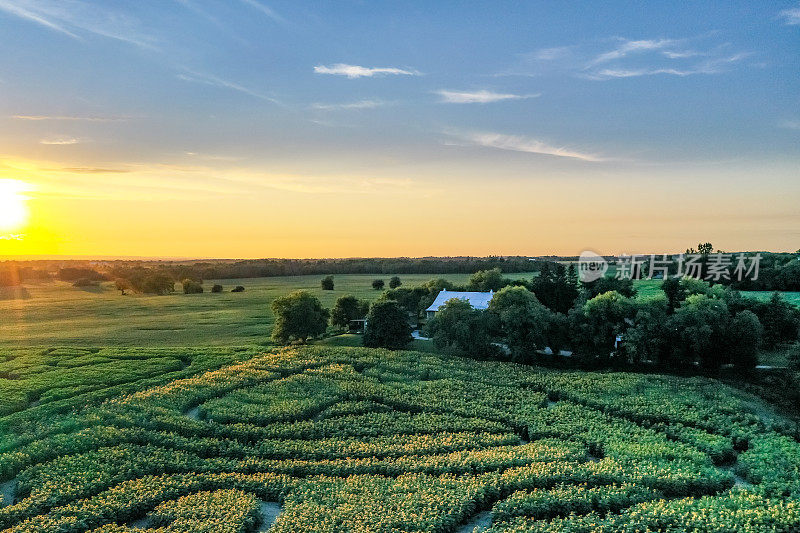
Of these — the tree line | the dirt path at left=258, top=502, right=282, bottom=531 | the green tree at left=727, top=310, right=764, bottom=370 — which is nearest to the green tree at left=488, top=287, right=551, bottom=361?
the tree line

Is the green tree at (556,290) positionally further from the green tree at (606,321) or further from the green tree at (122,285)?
the green tree at (122,285)

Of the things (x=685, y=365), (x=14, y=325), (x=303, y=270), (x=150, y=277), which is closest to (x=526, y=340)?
(x=685, y=365)

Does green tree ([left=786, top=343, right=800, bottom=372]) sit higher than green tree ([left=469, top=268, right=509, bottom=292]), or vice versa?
green tree ([left=469, top=268, right=509, bottom=292])

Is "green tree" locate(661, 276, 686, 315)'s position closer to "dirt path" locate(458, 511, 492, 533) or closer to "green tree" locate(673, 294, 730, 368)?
"green tree" locate(673, 294, 730, 368)

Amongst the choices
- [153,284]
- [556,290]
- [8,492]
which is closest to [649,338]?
[556,290]

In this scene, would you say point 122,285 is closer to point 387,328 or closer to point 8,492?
point 387,328

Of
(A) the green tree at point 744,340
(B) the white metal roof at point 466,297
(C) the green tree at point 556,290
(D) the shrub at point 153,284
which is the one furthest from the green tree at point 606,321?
(D) the shrub at point 153,284

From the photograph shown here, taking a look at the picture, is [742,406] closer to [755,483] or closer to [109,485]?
[755,483]
